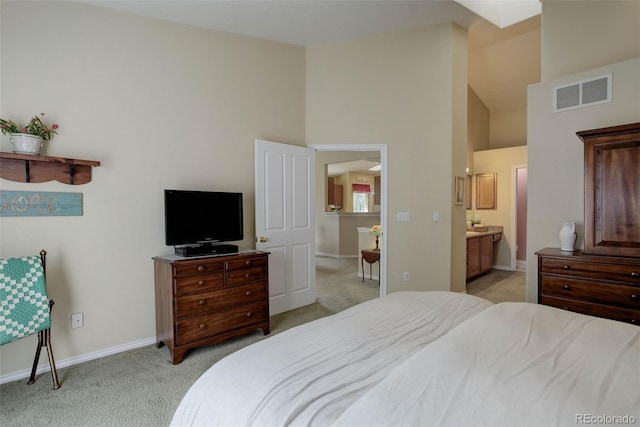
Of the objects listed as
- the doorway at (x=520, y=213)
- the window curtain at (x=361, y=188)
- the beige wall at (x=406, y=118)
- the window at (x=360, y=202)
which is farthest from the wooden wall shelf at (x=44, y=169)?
the window at (x=360, y=202)

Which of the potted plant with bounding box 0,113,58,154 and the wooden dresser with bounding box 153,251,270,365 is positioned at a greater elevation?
the potted plant with bounding box 0,113,58,154

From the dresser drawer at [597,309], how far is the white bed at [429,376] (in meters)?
1.19

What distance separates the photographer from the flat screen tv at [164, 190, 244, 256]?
2.76 metres

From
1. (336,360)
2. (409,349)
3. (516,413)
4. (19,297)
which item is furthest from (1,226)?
(516,413)

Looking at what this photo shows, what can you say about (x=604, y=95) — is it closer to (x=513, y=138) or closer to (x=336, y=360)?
(x=336, y=360)

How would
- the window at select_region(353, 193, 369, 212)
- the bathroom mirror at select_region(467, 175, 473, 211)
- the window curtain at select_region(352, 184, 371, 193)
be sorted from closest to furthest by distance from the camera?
the bathroom mirror at select_region(467, 175, 473, 211) → the window curtain at select_region(352, 184, 371, 193) → the window at select_region(353, 193, 369, 212)

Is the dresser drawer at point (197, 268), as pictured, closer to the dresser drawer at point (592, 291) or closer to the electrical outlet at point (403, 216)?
the electrical outlet at point (403, 216)

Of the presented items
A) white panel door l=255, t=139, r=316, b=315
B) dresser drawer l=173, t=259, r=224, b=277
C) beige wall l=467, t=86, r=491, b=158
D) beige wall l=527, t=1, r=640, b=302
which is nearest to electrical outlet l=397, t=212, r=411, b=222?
white panel door l=255, t=139, r=316, b=315

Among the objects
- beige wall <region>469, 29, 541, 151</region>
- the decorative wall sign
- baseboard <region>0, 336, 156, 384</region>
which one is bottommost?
baseboard <region>0, 336, 156, 384</region>

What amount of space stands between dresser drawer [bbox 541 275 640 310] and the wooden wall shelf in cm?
386

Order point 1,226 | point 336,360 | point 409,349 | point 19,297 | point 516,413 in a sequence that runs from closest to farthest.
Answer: point 516,413 → point 336,360 → point 409,349 → point 19,297 → point 1,226

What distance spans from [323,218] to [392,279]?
14.5 feet

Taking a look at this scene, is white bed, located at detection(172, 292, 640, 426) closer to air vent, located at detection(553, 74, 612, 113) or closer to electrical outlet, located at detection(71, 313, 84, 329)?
Answer: electrical outlet, located at detection(71, 313, 84, 329)

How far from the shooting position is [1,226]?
7.52 ft
